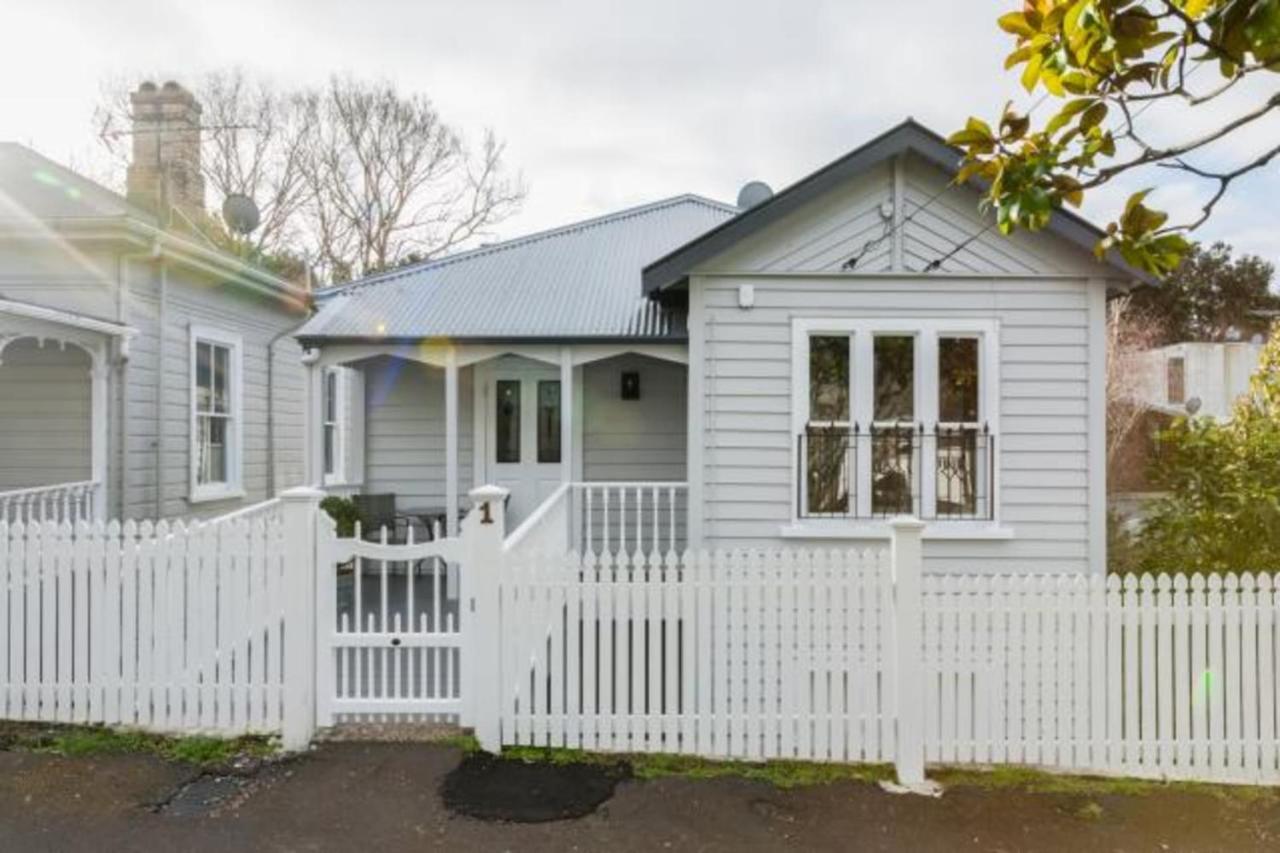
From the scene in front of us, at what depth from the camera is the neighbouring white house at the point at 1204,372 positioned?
25484mm

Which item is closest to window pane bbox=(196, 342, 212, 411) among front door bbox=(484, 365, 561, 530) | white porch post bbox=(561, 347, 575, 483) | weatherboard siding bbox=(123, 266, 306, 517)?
weatherboard siding bbox=(123, 266, 306, 517)

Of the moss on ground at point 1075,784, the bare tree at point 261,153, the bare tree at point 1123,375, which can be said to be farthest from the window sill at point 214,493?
the bare tree at point 1123,375

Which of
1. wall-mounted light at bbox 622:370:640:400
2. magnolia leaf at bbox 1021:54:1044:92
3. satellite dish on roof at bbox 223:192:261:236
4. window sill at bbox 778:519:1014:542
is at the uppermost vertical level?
satellite dish on roof at bbox 223:192:261:236

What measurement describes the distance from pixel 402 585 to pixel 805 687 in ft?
20.6

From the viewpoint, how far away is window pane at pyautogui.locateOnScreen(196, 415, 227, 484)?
1009 centimetres

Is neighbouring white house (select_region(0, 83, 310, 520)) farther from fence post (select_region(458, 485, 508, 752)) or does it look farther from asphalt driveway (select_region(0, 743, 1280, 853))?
fence post (select_region(458, 485, 508, 752))

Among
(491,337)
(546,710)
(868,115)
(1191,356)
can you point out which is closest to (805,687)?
(546,710)

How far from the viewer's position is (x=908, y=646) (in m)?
5.00

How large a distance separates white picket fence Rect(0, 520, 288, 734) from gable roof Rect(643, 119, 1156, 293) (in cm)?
395

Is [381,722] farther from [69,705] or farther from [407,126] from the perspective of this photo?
[407,126]

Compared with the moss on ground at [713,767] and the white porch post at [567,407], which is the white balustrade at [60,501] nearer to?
the white porch post at [567,407]

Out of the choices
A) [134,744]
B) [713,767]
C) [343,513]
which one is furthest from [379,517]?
[713,767]

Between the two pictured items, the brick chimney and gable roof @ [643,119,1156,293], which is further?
the brick chimney

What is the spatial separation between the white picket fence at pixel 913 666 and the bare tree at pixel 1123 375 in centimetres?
1715
